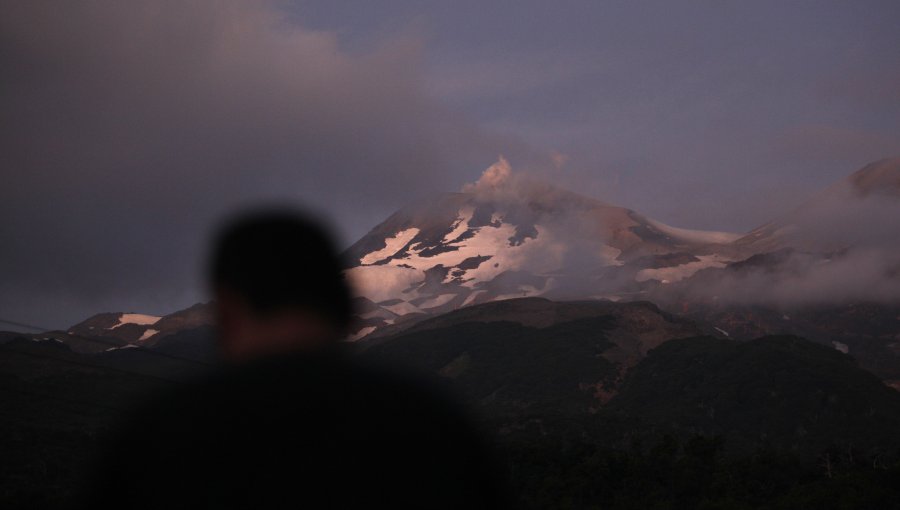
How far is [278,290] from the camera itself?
12.1 metres

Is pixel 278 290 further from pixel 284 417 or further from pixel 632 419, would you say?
pixel 632 419

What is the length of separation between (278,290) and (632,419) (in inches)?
4891

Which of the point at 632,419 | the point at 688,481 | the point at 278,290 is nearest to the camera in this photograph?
the point at 278,290

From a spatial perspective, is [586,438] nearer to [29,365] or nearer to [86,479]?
[29,365]

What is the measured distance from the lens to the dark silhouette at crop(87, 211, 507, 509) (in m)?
11.8

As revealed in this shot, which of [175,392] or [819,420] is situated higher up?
[175,392]

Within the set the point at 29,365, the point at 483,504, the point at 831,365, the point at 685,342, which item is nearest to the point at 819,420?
the point at 831,365

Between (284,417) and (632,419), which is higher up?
(284,417)

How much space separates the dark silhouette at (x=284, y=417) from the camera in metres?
11.8

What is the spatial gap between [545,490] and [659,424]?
7477 cm

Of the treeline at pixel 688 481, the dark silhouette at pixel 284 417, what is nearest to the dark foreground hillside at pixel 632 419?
the treeline at pixel 688 481

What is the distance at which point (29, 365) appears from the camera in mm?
129000

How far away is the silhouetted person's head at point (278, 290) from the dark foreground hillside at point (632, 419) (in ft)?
6.69

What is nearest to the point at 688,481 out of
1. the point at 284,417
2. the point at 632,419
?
the point at 284,417
